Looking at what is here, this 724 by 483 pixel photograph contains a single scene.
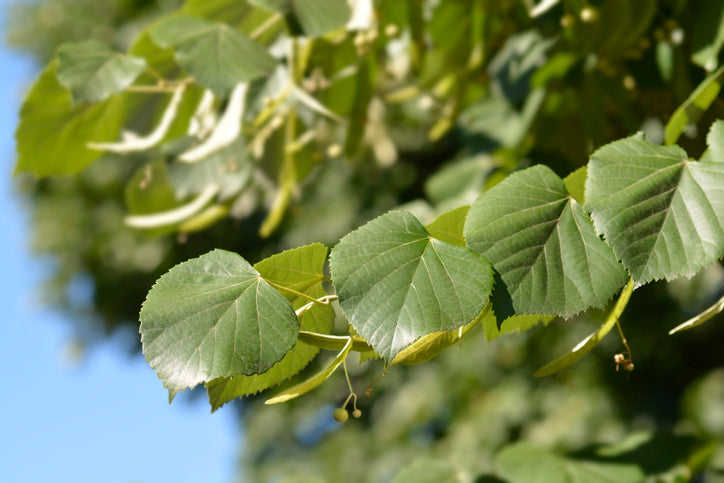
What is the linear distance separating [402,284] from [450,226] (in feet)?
0.28

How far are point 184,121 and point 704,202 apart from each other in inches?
35.5

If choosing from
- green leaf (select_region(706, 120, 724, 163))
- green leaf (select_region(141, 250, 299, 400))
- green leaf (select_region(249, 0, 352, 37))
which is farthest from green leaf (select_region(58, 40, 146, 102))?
green leaf (select_region(706, 120, 724, 163))

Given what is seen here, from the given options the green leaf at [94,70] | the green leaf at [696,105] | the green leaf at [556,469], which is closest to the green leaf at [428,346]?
the green leaf at [696,105]

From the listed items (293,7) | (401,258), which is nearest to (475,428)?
(293,7)

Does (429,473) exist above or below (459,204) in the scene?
below

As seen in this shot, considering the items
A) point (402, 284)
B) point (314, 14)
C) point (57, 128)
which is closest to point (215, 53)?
point (314, 14)

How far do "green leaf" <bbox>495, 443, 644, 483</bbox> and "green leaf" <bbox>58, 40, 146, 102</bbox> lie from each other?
0.82m

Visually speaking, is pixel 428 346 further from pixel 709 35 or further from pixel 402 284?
pixel 709 35

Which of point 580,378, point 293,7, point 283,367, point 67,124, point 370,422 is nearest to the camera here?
point 283,367

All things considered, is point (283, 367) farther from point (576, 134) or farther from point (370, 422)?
point (370, 422)

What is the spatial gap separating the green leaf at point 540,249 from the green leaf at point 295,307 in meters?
0.14

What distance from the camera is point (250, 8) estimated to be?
1080 mm

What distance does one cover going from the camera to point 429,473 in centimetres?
100

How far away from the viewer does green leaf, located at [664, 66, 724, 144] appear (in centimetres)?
70
